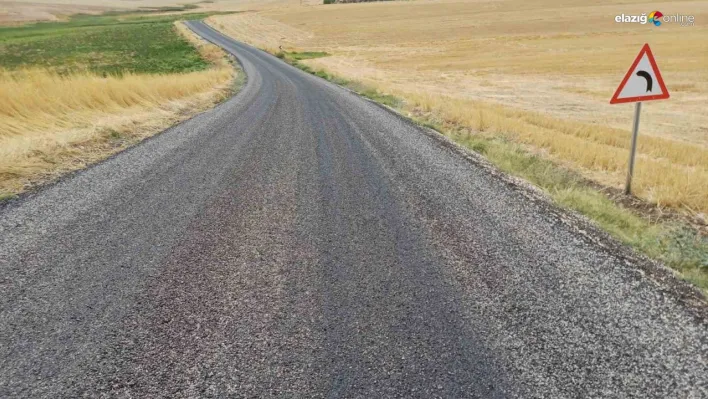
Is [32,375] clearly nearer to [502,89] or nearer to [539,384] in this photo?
[539,384]

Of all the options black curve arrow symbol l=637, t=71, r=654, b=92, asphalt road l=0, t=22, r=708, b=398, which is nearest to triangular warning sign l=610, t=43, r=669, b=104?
black curve arrow symbol l=637, t=71, r=654, b=92

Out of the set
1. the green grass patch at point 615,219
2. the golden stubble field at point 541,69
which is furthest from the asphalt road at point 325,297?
the golden stubble field at point 541,69

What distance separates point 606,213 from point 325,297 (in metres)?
4.37

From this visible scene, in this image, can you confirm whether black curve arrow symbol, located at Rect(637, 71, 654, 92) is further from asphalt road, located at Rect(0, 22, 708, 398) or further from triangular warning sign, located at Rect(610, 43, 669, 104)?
asphalt road, located at Rect(0, 22, 708, 398)

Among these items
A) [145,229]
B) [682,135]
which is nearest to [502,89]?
[682,135]

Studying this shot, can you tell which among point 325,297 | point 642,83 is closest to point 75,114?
point 325,297

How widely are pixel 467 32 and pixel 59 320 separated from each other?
76951mm

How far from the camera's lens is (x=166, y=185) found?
21.9 feet

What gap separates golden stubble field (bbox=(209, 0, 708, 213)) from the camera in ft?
36.1

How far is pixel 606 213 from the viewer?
6125 mm

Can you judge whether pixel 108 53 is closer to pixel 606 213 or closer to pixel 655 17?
pixel 606 213

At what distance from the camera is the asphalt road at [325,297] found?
299 centimetres

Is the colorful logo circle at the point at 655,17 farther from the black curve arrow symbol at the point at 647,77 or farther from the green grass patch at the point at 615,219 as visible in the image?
the black curve arrow symbol at the point at 647,77

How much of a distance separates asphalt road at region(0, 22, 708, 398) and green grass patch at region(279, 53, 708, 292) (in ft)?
1.33
